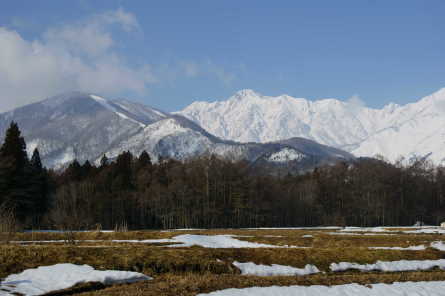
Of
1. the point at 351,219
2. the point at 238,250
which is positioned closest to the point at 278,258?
the point at 238,250

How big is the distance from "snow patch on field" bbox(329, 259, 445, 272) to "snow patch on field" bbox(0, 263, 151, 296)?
12996 mm

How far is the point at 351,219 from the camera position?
113 m

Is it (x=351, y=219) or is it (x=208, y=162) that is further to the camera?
(x=351, y=219)

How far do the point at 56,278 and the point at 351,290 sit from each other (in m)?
12.9

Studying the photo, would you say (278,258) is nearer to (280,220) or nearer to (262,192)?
(262,192)

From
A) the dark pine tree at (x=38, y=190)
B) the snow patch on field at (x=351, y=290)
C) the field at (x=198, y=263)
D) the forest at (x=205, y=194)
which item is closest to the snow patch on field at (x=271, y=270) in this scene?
the field at (x=198, y=263)

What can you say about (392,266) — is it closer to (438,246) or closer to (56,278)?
(438,246)

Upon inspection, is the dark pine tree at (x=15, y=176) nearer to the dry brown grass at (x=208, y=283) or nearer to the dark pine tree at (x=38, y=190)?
the dark pine tree at (x=38, y=190)

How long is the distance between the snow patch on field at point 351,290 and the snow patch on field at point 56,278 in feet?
17.8

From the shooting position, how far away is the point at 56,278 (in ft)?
60.6

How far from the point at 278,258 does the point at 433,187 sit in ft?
382

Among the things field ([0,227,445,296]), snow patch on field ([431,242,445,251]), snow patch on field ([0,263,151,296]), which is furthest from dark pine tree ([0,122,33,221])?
snow patch on field ([431,242,445,251])

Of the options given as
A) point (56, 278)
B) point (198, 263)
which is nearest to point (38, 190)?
point (198, 263)

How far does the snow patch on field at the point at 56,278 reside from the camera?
663 inches
